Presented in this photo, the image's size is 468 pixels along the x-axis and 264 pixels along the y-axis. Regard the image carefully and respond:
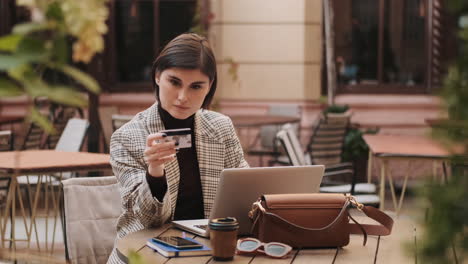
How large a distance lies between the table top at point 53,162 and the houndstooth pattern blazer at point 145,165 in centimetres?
195

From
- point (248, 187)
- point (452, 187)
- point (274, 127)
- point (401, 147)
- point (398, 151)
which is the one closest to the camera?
point (452, 187)

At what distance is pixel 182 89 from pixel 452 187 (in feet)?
6.96

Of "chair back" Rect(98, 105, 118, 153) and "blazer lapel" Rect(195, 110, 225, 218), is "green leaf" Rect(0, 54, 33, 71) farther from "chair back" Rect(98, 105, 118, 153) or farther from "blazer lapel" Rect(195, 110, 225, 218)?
"chair back" Rect(98, 105, 118, 153)

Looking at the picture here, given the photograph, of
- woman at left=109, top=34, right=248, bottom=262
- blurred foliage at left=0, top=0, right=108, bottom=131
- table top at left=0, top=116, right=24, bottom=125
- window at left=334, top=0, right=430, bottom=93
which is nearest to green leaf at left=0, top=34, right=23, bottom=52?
blurred foliage at left=0, top=0, right=108, bottom=131

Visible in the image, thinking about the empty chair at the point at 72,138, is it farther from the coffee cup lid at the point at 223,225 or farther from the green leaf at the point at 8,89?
the green leaf at the point at 8,89

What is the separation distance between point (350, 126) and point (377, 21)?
1.76m

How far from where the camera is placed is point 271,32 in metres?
9.62

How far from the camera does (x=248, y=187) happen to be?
97.0 inches

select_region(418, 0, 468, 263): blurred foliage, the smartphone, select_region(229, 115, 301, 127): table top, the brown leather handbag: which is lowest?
select_region(229, 115, 301, 127): table top

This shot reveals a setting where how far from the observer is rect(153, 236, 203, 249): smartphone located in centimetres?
231

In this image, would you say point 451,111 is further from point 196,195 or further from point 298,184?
point 196,195

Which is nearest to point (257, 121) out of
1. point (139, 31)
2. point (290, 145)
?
point (139, 31)

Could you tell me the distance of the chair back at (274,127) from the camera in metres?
8.83

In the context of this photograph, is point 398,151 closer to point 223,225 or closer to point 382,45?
point 223,225
